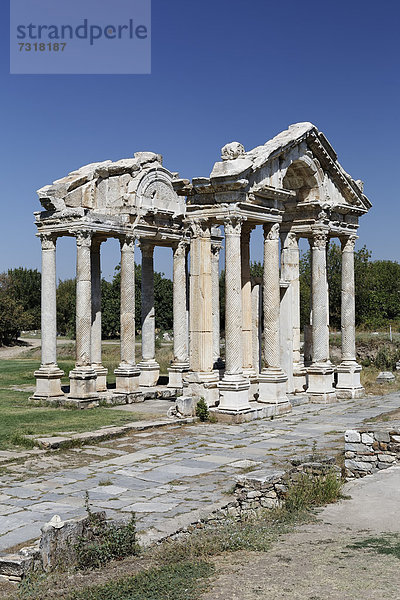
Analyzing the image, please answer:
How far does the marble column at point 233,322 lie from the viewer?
1712 centimetres

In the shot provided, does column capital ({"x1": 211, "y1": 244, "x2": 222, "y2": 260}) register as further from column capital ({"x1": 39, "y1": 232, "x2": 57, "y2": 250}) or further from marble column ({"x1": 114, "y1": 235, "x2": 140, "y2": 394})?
column capital ({"x1": 39, "y1": 232, "x2": 57, "y2": 250})

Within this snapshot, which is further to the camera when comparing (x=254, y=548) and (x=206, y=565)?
(x=254, y=548)

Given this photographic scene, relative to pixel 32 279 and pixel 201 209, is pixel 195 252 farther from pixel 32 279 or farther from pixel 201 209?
pixel 32 279

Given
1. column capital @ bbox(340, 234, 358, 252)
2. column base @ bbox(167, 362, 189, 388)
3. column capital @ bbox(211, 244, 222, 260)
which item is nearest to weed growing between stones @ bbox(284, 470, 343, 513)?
column base @ bbox(167, 362, 189, 388)

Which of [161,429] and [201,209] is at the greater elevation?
[201,209]

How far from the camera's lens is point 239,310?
17.4 metres

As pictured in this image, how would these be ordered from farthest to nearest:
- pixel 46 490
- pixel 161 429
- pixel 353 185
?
pixel 353 185, pixel 161 429, pixel 46 490

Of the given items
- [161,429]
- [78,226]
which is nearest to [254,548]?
[161,429]

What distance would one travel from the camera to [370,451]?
11.3 m

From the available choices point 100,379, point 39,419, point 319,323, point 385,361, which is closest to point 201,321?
point 39,419

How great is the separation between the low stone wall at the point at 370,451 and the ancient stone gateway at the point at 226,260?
5.77 metres

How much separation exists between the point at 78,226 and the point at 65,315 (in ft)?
165

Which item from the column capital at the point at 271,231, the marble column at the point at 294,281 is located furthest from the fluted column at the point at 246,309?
the marble column at the point at 294,281

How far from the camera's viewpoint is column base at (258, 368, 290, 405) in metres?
18.3
